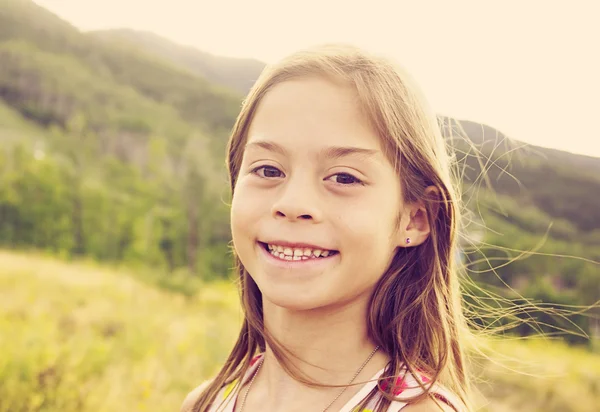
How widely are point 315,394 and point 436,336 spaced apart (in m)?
0.39

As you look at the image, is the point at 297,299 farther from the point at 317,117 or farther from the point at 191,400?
the point at 191,400

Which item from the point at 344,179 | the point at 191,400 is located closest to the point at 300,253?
the point at 344,179

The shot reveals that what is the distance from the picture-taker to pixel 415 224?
156 cm

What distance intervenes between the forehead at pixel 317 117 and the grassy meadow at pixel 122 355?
3.45 ft

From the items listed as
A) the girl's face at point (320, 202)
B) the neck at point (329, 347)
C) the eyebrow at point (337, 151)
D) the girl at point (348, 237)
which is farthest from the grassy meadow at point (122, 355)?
the eyebrow at point (337, 151)

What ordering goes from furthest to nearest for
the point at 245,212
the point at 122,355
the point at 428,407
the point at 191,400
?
the point at 122,355 → the point at 191,400 → the point at 245,212 → the point at 428,407

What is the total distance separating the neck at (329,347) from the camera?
150 centimetres

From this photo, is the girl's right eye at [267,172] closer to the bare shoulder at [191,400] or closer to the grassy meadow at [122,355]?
the bare shoulder at [191,400]

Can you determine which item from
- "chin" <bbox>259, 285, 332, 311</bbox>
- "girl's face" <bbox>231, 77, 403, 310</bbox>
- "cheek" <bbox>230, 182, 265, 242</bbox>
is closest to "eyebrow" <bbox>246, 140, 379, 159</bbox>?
"girl's face" <bbox>231, 77, 403, 310</bbox>

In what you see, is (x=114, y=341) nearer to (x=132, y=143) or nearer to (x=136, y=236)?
(x=136, y=236)

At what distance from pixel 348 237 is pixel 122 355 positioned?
11.6 feet

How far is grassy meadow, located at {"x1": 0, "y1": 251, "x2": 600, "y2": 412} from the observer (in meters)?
3.27

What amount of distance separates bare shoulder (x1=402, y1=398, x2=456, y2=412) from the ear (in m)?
0.41

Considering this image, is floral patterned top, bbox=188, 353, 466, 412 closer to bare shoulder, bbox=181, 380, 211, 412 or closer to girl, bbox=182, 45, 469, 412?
girl, bbox=182, 45, 469, 412
